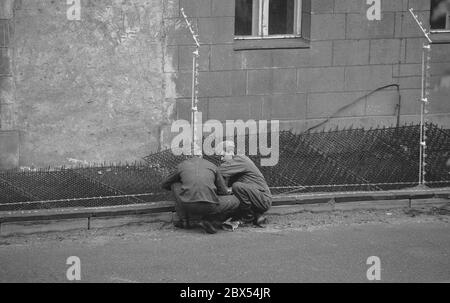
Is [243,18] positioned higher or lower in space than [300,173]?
higher

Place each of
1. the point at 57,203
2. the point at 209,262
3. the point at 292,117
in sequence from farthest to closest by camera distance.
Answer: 1. the point at 292,117
2. the point at 57,203
3. the point at 209,262

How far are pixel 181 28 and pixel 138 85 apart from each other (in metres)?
1.09

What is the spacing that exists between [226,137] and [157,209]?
8.22 ft

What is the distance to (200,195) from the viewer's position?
11000 millimetres

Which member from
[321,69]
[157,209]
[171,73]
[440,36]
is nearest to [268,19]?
[321,69]

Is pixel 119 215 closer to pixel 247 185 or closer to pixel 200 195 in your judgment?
pixel 200 195

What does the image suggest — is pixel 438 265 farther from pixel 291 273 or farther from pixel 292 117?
pixel 292 117

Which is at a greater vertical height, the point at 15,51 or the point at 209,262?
the point at 15,51

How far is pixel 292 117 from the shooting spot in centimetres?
1421

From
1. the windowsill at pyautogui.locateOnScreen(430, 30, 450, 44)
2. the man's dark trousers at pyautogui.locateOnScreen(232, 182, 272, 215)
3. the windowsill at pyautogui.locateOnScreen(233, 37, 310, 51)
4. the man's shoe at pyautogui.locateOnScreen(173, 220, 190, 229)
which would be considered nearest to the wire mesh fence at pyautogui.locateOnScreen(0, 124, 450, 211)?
the man's shoe at pyautogui.locateOnScreen(173, 220, 190, 229)

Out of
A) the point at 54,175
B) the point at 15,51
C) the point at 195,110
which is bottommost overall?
the point at 54,175

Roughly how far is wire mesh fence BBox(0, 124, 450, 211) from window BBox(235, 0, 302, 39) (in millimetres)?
1800
